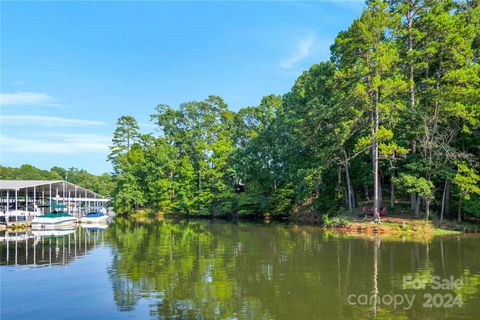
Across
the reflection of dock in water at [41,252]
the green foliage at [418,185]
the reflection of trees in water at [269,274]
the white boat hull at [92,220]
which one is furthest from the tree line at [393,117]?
the white boat hull at [92,220]

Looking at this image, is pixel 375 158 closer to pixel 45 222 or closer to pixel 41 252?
pixel 41 252

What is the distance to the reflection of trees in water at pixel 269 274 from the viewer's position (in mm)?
10664

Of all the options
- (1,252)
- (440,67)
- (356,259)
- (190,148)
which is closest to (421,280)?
(356,259)

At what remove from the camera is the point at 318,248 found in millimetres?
22453

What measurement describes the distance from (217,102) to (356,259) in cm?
5972

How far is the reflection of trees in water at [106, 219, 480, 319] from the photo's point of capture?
10664mm

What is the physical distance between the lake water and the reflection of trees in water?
0.04 meters

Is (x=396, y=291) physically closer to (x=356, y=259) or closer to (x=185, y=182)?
(x=356, y=259)

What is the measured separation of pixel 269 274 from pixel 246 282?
1.67 meters

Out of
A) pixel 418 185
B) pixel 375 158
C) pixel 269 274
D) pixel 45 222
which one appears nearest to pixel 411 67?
pixel 375 158

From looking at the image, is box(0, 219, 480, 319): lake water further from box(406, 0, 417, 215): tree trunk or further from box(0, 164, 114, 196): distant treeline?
box(0, 164, 114, 196): distant treeline

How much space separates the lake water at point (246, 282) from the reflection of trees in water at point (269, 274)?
4 centimetres

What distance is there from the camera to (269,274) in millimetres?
15273

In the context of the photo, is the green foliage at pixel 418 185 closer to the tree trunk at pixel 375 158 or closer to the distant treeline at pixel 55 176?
the tree trunk at pixel 375 158
